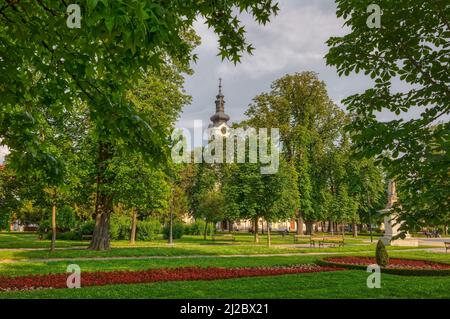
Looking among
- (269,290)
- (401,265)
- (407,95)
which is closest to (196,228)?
(401,265)

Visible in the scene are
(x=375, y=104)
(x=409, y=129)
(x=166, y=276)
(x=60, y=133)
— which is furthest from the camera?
(x=60, y=133)

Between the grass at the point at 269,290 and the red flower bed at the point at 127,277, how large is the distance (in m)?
1.35

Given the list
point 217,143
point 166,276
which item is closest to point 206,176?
point 217,143

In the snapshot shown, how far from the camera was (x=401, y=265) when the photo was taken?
62.8 ft

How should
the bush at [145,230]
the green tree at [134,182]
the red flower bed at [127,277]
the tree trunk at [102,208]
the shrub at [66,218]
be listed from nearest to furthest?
the red flower bed at [127,277] → the green tree at [134,182] → the tree trunk at [102,208] → the shrub at [66,218] → the bush at [145,230]

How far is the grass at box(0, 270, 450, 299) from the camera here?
9664mm

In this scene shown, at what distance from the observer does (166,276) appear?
13.7m

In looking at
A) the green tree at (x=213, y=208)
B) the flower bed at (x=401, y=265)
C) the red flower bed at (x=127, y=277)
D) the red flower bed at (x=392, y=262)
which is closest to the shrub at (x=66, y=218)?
the green tree at (x=213, y=208)

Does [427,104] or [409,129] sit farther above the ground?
[427,104]

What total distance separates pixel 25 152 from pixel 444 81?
7.21 m

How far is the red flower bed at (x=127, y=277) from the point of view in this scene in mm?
11555

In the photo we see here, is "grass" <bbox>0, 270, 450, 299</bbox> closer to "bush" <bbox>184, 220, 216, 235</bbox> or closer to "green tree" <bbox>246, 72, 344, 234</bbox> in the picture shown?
"green tree" <bbox>246, 72, 344, 234</bbox>

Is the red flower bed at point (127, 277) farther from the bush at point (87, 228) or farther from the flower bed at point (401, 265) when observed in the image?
the bush at point (87, 228)
